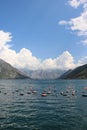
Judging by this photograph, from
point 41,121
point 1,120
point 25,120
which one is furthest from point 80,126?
point 1,120

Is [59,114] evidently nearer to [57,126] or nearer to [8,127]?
[57,126]

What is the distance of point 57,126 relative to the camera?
64438mm

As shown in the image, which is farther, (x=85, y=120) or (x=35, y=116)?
(x=35, y=116)

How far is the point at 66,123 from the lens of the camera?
221 feet

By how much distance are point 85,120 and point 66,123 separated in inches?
239

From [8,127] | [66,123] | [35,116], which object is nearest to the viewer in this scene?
[8,127]

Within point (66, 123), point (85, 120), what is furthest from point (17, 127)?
point (85, 120)

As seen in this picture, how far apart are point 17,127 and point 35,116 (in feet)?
50.2

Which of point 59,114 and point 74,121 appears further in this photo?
point 59,114

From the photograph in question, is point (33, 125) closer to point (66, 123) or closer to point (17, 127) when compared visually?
point (17, 127)

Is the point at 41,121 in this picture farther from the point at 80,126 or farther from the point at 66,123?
the point at 80,126

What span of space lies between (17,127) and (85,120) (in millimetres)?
19390

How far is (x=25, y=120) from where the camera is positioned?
7144 cm

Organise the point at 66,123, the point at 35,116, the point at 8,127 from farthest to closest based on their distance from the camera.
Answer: the point at 35,116
the point at 66,123
the point at 8,127
